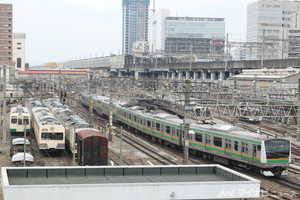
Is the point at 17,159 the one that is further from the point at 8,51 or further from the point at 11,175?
the point at 8,51

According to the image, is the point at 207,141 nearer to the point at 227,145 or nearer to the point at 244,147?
the point at 227,145

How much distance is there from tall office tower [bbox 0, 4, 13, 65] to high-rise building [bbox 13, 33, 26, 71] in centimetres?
1895

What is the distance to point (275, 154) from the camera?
21734mm

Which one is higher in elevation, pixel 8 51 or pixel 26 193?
pixel 8 51

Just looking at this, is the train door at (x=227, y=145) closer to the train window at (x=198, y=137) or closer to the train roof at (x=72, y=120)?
the train window at (x=198, y=137)

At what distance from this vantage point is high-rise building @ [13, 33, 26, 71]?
134000mm

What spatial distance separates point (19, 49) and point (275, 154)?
123924 mm

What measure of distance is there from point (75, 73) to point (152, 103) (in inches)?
3553

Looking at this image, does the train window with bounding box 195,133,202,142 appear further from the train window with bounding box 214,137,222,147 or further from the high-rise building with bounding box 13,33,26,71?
the high-rise building with bounding box 13,33,26,71

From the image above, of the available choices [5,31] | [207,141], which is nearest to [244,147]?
[207,141]

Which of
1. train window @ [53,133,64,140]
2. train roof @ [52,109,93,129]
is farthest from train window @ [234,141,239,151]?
train window @ [53,133,64,140]

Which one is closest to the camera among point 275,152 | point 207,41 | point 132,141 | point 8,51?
point 275,152

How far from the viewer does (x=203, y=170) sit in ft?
42.5

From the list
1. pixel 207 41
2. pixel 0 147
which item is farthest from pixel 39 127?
pixel 207 41
